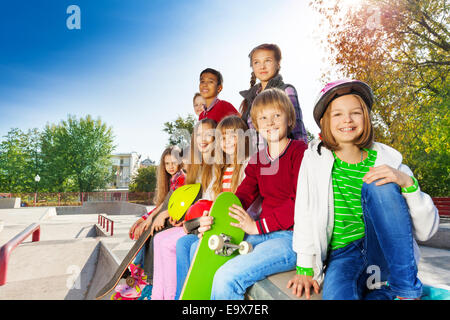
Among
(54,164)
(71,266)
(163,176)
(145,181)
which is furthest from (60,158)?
(163,176)

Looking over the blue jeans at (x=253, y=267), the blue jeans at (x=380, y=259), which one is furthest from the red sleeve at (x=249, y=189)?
the blue jeans at (x=380, y=259)

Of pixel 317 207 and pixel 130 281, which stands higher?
pixel 317 207

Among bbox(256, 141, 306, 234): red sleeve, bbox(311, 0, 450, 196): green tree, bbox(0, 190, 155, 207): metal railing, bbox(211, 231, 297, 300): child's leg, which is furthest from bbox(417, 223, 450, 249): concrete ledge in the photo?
bbox(0, 190, 155, 207): metal railing

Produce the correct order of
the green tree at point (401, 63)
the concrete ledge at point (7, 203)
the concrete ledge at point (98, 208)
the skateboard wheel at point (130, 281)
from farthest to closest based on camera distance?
the concrete ledge at point (7, 203)
the concrete ledge at point (98, 208)
the green tree at point (401, 63)
the skateboard wheel at point (130, 281)

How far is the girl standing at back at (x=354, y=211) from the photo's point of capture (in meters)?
1.18

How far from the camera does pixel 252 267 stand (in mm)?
1457

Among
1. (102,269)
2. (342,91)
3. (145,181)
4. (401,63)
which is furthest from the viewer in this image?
(145,181)

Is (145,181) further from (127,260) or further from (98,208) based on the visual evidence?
(127,260)

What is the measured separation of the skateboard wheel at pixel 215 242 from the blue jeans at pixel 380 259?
0.61 meters

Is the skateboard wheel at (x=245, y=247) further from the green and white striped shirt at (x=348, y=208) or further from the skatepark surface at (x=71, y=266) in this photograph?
the skatepark surface at (x=71, y=266)

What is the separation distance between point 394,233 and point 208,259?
3.36ft

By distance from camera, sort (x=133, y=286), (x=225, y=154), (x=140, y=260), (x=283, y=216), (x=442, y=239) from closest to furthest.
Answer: (x=283, y=216)
(x=225, y=154)
(x=133, y=286)
(x=140, y=260)
(x=442, y=239)

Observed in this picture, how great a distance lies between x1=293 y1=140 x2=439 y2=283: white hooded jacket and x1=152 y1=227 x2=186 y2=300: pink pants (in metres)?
1.28

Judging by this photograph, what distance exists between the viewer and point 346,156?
158 cm
